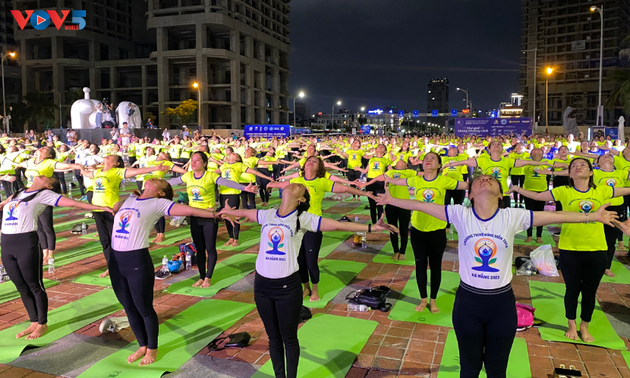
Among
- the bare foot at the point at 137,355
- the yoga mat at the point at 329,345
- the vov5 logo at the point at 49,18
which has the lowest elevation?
the yoga mat at the point at 329,345

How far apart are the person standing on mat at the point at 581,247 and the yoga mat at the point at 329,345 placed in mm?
2331

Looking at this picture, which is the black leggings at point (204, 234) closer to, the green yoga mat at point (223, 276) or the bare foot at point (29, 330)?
the green yoga mat at point (223, 276)

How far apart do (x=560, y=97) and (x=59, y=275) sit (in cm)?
10781

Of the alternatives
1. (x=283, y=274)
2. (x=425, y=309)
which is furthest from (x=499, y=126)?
(x=283, y=274)

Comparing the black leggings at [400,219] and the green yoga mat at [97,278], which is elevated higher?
the black leggings at [400,219]

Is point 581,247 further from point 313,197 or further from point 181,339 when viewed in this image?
point 181,339

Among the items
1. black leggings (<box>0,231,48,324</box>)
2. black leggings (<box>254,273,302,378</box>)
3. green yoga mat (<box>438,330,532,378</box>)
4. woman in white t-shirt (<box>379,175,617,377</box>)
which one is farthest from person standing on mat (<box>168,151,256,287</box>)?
woman in white t-shirt (<box>379,175,617,377</box>)

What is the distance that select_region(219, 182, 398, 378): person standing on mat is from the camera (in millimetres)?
4031

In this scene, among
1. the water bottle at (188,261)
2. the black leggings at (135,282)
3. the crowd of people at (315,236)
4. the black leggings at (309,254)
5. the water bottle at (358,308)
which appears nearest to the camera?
the crowd of people at (315,236)

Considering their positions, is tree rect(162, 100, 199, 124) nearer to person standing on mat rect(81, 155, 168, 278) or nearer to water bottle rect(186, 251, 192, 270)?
water bottle rect(186, 251, 192, 270)

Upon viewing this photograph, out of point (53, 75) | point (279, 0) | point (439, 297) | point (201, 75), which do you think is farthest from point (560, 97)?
point (439, 297)

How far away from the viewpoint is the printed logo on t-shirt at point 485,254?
3584 millimetres

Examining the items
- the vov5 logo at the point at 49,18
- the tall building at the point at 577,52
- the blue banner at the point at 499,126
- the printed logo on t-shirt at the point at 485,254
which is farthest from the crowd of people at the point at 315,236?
the tall building at the point at 577,52

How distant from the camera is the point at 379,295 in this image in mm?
6664
